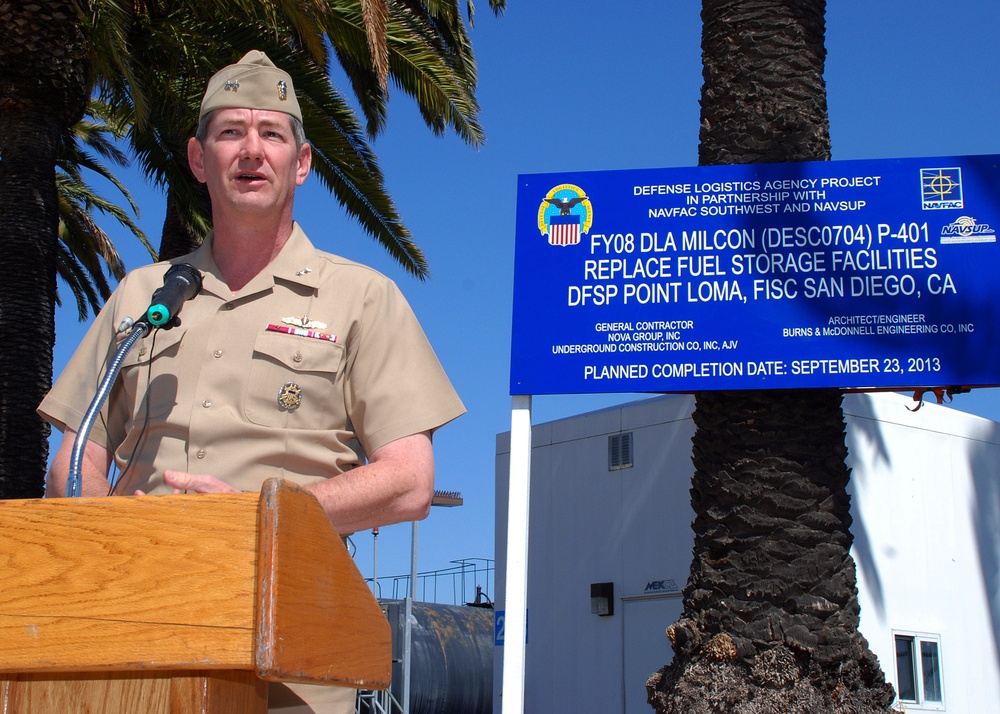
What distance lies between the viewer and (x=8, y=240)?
29.6ft

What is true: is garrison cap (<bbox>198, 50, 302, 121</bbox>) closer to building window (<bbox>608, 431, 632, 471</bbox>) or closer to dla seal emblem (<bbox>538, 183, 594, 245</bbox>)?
dla seal emblem (<bbox>538, 183, 594, 245</bbox>)

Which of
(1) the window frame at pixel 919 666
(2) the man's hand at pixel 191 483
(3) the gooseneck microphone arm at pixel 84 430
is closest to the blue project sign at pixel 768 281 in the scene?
(3) the gooseneck microphone arm at pixel 84 430

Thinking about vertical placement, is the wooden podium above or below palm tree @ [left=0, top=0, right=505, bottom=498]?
below

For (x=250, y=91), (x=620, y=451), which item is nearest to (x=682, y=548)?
(x=620, y=451)

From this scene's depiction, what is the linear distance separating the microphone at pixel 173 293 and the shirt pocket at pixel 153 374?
0.14m

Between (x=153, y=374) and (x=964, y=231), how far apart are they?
4.06 meters

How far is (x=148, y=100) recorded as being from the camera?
1014 centimetres

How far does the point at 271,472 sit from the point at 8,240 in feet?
25.7

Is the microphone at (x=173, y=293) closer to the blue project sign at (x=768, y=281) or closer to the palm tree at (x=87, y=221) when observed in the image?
the blue project sign at (x=768, y=281)

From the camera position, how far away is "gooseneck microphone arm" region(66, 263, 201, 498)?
72.1 inches

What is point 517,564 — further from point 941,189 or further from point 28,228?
point 28,228

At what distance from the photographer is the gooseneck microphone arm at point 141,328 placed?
1.83 m

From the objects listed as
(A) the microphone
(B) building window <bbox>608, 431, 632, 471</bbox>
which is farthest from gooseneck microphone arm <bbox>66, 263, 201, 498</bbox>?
(B) building window <bbox>608, 431, 632, 471</bbox>

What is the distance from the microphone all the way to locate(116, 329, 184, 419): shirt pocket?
0.14 m
